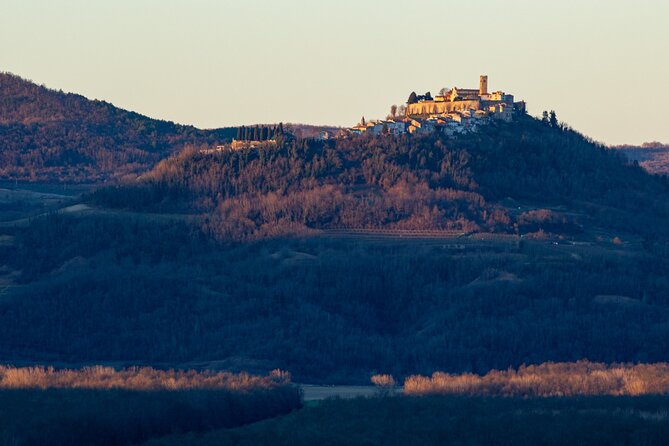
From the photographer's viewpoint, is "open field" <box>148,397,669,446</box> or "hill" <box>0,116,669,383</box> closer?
"open field" <box>148,397,669,446</box>

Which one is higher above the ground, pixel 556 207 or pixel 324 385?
pixel 556 207

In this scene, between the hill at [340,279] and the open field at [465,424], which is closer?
the open field at [465,424]

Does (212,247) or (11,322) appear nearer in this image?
(11,322)

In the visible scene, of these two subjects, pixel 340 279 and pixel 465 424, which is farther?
pixel 340 279

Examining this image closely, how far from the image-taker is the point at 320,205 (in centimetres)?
19200

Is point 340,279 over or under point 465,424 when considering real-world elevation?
over

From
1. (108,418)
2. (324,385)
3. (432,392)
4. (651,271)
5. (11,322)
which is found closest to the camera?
(108,418)

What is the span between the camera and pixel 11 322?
551 feet

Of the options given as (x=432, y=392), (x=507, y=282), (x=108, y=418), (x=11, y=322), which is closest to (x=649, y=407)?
(x=432, y=392)

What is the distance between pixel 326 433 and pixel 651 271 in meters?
68.4

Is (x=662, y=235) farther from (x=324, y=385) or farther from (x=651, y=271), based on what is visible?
(x=324, y=385)

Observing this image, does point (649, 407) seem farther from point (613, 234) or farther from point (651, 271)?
point (613, 234)

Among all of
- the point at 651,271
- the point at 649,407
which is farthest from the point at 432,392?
the point at 651,271

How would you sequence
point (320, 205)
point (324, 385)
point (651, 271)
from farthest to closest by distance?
point (320, 205) → point (651, 271) → point (324, 385)
